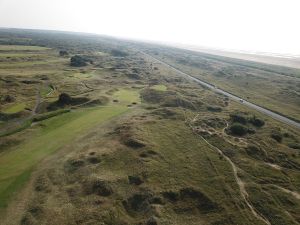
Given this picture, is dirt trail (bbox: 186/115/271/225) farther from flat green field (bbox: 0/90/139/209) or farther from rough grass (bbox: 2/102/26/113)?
rough grass (bbox: 2/102/26/113)

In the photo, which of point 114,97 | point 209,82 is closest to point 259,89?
point 209,82

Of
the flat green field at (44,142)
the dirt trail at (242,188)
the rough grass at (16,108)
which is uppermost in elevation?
the dirt trail at (242,188)

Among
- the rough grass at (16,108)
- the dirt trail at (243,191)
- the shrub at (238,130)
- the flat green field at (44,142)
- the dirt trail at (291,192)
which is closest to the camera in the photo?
the dirt trail at (243,191)

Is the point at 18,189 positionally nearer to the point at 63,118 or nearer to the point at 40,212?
the point at 40,212

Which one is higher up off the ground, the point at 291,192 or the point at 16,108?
the point at 291,192

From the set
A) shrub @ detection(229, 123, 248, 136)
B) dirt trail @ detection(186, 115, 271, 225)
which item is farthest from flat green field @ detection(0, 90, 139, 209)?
shrub @ detection(229, 123, 248, 136)

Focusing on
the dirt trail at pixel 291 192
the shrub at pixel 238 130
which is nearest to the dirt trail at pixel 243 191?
the dirt trail at pixel 291 192

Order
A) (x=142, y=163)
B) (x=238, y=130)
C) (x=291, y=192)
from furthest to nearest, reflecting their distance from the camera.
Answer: (x=238, y=130) → (x=142, y=163) → (x=291, y=192)

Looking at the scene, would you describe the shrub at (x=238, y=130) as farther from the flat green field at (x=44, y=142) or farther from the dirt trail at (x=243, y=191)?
the flat green field at (x=44, y=142)

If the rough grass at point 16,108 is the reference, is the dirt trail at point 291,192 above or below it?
above

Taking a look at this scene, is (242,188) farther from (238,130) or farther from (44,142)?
(44,142)

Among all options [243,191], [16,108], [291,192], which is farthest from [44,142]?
[291,192]
